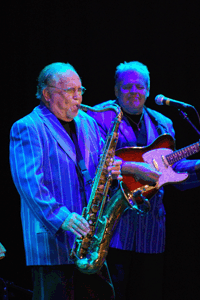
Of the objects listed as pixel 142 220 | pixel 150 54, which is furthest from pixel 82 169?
pixel 150 54

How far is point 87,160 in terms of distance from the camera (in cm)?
231

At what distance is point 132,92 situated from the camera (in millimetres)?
3037

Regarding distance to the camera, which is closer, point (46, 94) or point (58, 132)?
point (58, 132)

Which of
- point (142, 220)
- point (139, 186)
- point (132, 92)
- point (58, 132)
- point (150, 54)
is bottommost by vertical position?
point (142, 220)

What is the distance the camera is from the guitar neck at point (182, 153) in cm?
289

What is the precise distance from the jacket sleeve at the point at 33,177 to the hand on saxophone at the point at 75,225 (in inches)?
1.0

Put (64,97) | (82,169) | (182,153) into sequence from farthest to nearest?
(182,153)
(64,97)
(82,169)

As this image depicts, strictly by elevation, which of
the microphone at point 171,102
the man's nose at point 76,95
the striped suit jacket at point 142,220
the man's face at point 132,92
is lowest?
→ the striped suit jacket at point 142,220

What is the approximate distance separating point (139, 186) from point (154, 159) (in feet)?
0.87

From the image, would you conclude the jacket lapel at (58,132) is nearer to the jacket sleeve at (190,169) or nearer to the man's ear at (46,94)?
the man's ear at (46,94)

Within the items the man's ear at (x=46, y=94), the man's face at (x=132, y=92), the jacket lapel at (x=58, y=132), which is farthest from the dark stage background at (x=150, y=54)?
the jacket lapel at (x=58, y=132)

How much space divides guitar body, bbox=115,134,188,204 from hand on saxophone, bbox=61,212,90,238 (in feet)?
2.93

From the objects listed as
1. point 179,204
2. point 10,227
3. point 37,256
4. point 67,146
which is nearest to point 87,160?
point 67,146

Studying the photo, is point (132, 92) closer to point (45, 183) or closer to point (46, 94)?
point (46, 94)
